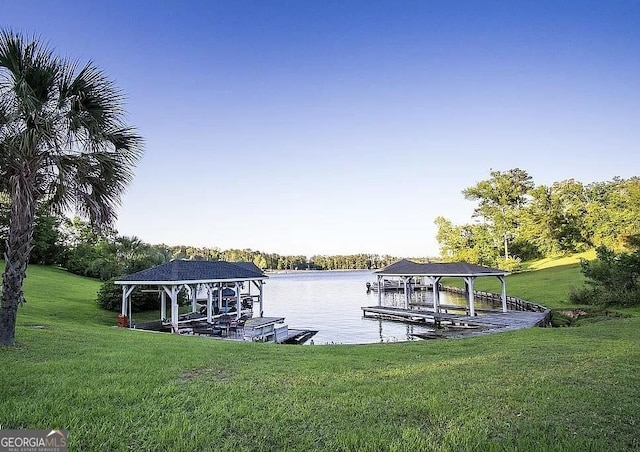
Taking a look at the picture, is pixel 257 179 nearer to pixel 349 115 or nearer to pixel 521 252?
pixel 349 115

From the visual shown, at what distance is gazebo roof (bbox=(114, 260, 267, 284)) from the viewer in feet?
60.1

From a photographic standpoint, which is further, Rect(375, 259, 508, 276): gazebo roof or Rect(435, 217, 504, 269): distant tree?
Rect(435, 217, 504, 269): distant tree

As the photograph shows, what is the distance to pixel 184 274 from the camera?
19109 millimetres

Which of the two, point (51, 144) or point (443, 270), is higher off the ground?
point (51, 144)

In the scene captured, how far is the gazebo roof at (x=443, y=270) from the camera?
24.2m

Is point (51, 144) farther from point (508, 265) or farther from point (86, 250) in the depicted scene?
point (508, 265)

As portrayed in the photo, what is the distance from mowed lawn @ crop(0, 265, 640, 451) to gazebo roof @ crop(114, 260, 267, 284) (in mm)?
10501

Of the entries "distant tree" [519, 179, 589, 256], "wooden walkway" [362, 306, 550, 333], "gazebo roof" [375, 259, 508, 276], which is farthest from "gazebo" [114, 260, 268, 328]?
"distant tree" [519, 179, 589, 256]

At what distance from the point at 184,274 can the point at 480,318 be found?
15.8 meters

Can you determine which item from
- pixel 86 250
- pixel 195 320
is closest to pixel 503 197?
pixel 195 320

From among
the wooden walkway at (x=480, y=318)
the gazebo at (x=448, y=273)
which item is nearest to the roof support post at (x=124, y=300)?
the wooden walkway at (x=480, y=318)

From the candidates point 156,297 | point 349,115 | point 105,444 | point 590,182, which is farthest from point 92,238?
point 590,182

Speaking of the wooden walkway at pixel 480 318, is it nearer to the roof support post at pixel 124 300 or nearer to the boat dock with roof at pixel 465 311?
the boat dock with roof at pixel 465 311

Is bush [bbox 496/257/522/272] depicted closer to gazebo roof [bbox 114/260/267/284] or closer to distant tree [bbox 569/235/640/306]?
distant tree [bbox 569/235/640/306]
